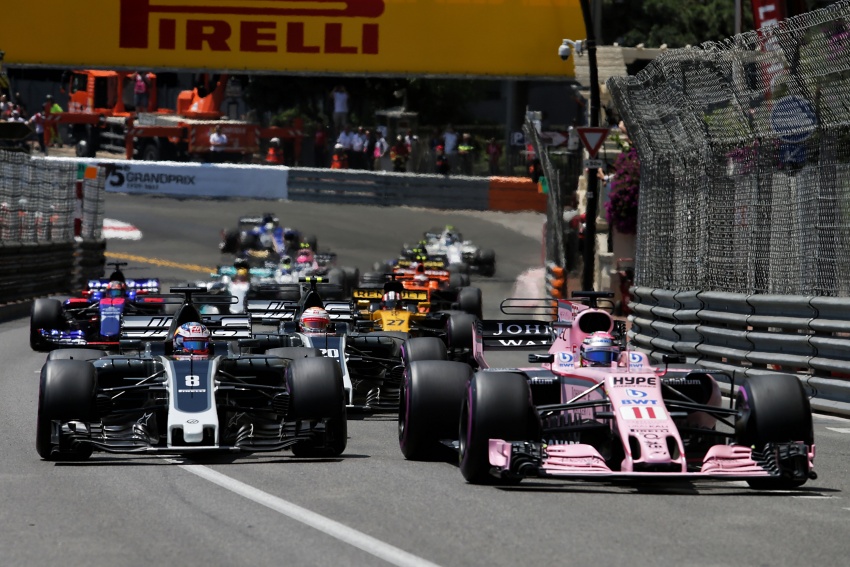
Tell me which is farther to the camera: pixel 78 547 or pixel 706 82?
pixel 706 82

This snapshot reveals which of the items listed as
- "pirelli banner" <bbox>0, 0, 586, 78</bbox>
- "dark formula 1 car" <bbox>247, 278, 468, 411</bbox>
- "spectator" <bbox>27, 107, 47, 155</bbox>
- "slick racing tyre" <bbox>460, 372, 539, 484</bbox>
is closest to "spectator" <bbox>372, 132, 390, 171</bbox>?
"pirelli banner" <bbox>0, 0, 586, 78</bbox>

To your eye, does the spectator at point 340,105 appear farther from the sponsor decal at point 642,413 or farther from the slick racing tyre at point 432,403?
the sponsor decal at point 642,413

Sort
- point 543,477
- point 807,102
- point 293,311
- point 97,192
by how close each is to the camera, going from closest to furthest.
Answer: point 543,477 < point 807,102 < point 293,311 < point 97,192

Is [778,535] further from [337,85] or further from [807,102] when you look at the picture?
[337,85]

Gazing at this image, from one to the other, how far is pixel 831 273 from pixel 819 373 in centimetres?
93

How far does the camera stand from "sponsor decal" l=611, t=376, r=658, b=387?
993 cm

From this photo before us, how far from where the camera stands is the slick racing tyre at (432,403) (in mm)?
10789

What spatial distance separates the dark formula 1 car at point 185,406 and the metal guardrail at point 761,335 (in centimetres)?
462

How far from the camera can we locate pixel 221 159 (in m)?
48.3

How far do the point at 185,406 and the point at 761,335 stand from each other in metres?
7.03

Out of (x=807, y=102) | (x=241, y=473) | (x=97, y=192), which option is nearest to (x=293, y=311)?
(x=807, y=102)

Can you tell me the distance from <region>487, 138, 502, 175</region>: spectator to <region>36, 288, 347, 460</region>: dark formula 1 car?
33.3 m

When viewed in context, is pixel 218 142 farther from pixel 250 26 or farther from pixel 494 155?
pixel 494 155

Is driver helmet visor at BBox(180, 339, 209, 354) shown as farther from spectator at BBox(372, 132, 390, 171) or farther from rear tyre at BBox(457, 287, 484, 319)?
spectator at BBox(372, 132, 390, 171)
